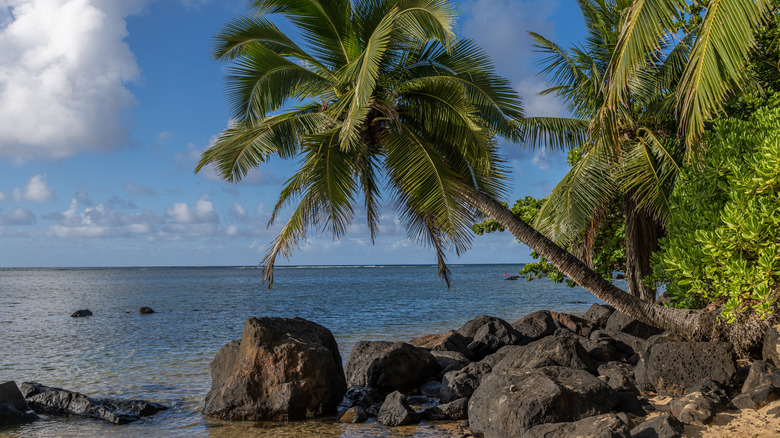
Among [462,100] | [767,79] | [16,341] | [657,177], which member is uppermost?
[767,79]

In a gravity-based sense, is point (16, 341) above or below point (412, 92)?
below

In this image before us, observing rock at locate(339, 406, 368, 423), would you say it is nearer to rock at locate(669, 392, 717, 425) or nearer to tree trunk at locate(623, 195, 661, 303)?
rock at locate(669, 392, 717, 425)

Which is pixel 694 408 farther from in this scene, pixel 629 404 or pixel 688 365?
pixel 688 365

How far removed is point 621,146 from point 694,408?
546cm

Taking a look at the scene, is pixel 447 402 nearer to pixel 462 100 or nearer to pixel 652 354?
pixel 652 354

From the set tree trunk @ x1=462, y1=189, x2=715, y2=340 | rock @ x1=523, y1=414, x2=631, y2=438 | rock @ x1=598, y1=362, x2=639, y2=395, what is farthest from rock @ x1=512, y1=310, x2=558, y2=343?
rock @ x1=523, y1=414, x2=631, y2=438

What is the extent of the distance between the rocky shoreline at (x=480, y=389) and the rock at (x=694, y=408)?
0.01m

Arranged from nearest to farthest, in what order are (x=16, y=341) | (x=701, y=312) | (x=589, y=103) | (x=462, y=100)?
(x=701, y=312) < (x=462, y=100) < (x=589, y=103) < (x=16, y=341)

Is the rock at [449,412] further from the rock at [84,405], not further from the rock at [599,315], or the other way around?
the rock at [599,315]

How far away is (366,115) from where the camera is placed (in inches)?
380

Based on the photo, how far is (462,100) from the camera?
9.87 meters

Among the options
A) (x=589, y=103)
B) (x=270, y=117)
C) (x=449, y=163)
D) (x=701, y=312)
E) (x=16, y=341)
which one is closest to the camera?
(x=701, y=312)

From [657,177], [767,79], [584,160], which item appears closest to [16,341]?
[584,160]

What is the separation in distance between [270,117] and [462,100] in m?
3.90
